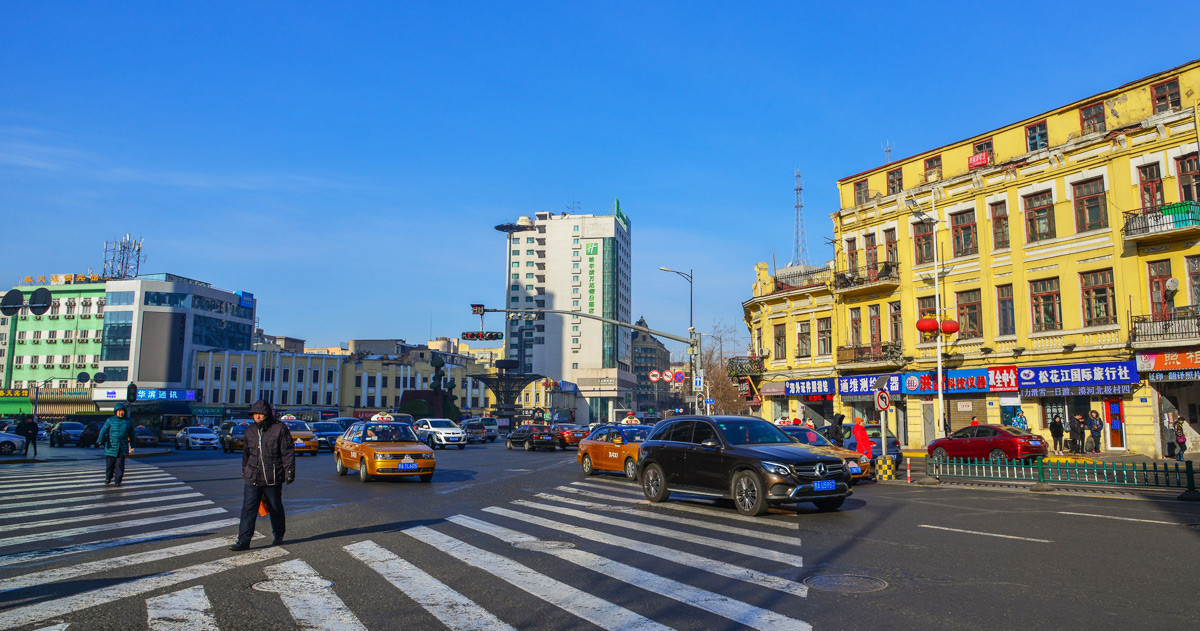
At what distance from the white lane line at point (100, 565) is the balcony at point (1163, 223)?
2935cm

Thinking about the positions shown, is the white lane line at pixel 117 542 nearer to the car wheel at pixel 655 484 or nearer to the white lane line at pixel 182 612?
the white lane line at pixel 182 612

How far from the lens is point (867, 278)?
124 ft

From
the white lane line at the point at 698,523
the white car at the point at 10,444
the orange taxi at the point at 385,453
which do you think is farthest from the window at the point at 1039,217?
the white car at the point at 10,444

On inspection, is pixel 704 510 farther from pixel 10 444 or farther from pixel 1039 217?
pixel 10 444

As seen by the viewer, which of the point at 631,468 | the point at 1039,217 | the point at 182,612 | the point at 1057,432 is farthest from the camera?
the point at 1039,217

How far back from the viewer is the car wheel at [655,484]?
48.3 feet

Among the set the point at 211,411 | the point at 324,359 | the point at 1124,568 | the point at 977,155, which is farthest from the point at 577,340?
the point at 1124,568

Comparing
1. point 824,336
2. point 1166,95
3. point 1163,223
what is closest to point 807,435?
point 1163,223

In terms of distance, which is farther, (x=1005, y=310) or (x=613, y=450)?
(x=1005, y=310)

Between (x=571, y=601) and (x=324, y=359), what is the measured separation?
115 metres

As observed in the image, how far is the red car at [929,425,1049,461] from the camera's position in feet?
77.1

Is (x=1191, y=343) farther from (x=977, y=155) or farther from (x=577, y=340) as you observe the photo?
(x=577, y=340)

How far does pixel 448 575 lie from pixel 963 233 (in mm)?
32542

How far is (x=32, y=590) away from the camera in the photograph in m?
6.94
